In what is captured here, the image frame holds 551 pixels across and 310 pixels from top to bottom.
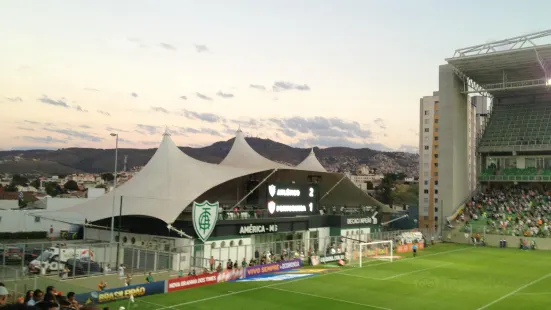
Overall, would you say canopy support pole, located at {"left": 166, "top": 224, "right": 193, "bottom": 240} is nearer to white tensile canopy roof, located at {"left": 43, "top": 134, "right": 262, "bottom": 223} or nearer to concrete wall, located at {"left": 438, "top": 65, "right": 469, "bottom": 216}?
white tensile canopy roof, located at {"left": 43, "top": 134, "right": 262, "bottom": 223}

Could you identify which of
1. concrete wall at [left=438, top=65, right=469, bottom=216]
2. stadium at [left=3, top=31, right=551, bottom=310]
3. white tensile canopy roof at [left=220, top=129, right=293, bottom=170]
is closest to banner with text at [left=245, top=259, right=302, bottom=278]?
stadium at [left=3, top=31, right=551, bottom=310]

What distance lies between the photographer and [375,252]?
44625 mm

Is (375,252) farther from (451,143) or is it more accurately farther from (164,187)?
(451,143)

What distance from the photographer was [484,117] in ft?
246

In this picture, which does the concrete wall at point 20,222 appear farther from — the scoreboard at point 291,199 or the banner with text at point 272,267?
the banner with text at point 272,267

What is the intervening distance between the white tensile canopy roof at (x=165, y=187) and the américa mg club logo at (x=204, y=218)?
218 centimetres

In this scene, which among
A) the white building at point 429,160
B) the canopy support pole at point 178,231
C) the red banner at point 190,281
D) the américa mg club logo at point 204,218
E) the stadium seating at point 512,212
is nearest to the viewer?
the red banner at point 190,281

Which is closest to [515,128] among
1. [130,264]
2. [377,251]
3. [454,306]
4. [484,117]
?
[484,117]

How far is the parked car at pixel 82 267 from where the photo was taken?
30.7 meters

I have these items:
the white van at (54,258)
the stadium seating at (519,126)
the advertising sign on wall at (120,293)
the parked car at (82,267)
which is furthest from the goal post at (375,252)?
the stadium seating at (519,126)

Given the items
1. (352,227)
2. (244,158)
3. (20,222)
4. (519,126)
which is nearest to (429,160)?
(519,126)

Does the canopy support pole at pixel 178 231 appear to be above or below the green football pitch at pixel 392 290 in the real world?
above

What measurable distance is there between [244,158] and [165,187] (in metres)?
13.7

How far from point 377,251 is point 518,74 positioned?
3573 cm
